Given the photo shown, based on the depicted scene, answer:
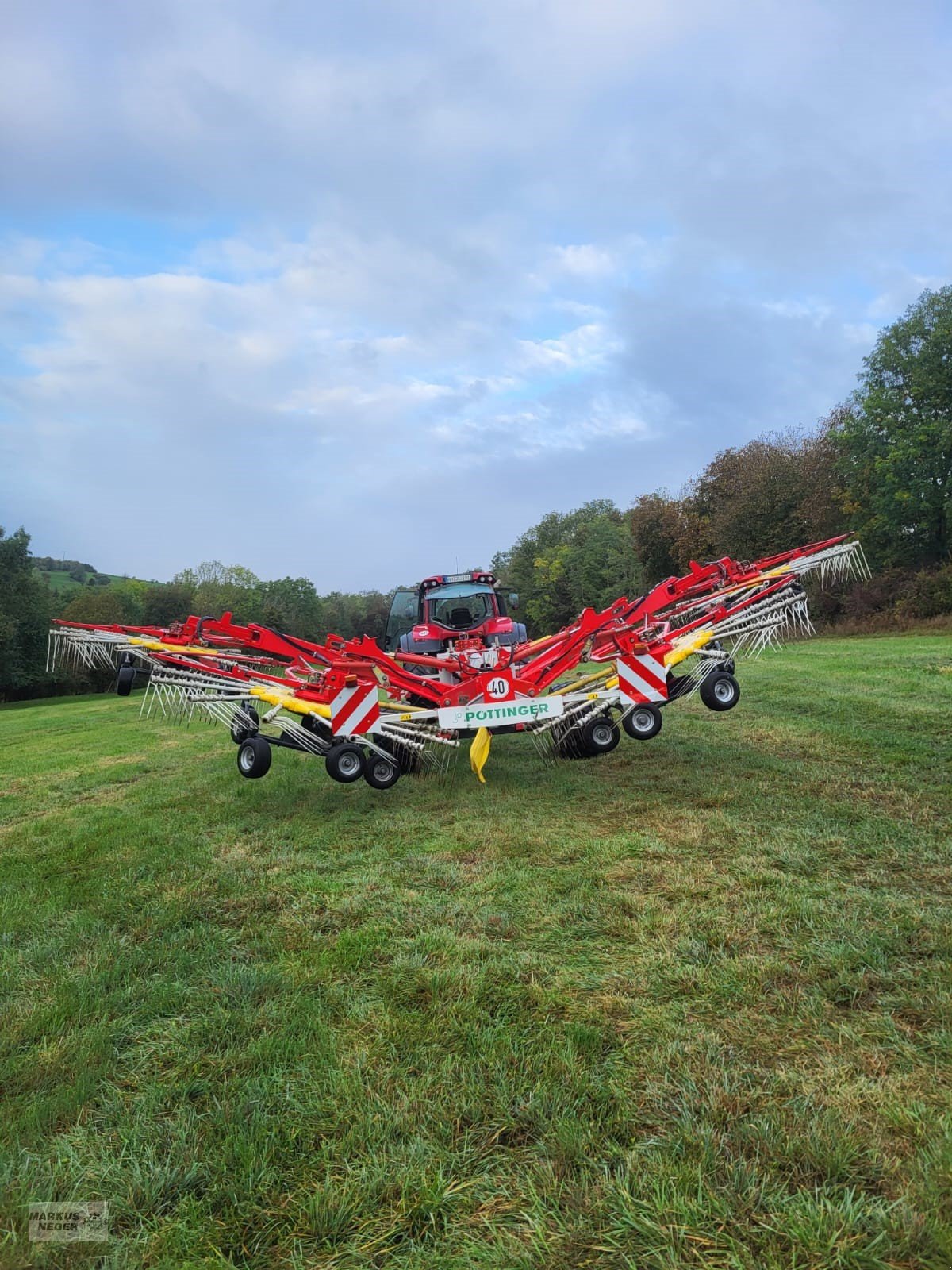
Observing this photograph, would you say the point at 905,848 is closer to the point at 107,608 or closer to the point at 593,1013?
the point at 593,1013

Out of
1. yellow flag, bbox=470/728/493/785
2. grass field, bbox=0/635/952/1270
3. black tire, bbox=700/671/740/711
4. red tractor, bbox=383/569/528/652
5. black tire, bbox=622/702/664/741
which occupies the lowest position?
grass field, bbox=0/635/952/1270

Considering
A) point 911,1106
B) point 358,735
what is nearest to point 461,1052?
point 911,1106

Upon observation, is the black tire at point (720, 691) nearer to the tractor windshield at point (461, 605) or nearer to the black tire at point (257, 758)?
the tractor windshield at point (461, 605)

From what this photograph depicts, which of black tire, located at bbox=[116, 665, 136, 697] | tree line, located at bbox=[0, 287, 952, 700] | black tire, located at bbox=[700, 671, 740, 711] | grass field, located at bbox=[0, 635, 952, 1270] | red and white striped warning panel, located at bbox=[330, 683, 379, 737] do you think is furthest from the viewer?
tree line, located at bbox=[0, 287, 952, 700]

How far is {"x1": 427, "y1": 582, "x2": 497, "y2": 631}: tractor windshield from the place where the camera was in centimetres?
891

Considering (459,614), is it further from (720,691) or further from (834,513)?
(834,513)

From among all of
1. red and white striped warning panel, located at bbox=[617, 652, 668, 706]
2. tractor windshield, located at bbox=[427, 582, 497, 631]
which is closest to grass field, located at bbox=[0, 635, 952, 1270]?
red and white striped warning panel, located at bbox=[617, 652, 668, 706]

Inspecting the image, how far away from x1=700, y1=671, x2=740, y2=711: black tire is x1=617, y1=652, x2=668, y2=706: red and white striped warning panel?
431 millimetres

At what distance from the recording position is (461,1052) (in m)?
2.28

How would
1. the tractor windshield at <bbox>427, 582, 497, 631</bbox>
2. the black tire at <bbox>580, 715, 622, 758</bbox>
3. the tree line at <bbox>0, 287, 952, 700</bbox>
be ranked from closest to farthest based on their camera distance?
the black tire at <bbox>580, 715, 622, 758</bbox>, the tractor windshield at <bbox>427, 582, 497, 631</bbox>, the tree line at <bbox>0, 287, 952, 700</bbox>

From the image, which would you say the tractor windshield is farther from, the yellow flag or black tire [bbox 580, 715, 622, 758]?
the yellow flag

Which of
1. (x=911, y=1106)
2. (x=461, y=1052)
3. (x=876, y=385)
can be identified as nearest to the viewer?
(x=911, y=1106)

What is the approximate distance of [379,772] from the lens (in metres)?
5.62

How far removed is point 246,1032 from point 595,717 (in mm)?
4110
